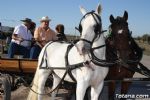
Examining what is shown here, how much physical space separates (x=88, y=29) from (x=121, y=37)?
135 centimetres

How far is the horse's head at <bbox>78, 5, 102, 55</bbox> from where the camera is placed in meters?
6.89

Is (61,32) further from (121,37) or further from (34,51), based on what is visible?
(121,37)

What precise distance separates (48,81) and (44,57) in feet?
3.61

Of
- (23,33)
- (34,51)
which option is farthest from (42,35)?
(23,33)

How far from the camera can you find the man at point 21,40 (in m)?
9.78

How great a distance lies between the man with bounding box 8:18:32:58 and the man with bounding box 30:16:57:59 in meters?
0.29

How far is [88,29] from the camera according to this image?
6977 millimetres

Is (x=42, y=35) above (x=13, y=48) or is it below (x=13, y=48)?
above

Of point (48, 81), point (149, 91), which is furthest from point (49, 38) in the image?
point (149, 91)

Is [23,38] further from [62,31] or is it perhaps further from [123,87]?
[123,87]

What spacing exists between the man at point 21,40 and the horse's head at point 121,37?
243 centimetres

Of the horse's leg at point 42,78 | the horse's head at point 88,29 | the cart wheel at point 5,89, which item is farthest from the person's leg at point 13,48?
the horse's head at point 88,29

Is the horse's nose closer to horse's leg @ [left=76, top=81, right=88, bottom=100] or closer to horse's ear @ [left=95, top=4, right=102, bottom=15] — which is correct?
horse's leg @ [left=76, top=81, right=88, bottom=100]

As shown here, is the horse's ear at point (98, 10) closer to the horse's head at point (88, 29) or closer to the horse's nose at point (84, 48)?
the horse's head at point (88, 29)
